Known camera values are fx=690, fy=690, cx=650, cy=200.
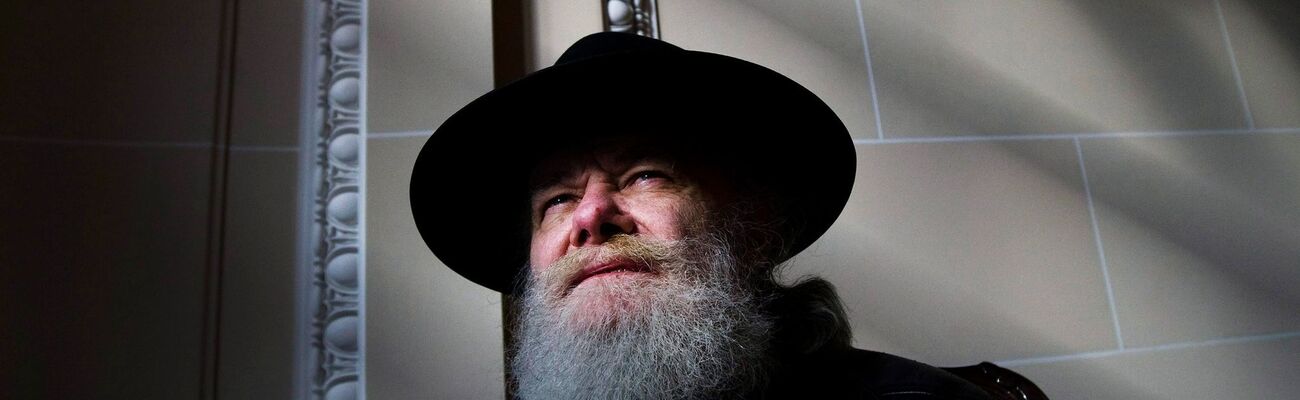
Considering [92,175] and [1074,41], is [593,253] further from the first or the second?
[1074,41]

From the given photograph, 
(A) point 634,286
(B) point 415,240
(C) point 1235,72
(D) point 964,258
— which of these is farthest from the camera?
(C) point 1235,72

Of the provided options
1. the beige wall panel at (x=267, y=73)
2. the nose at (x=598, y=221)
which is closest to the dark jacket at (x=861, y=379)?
the nose at (x=598, y=221)

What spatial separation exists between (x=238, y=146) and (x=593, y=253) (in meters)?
0.46

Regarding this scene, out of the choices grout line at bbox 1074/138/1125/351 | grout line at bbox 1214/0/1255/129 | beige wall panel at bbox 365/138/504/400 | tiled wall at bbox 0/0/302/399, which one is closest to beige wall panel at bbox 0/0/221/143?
tiled wall at bbox 0/0/302/399

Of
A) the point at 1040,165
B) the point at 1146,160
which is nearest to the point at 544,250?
the point at 1040,165

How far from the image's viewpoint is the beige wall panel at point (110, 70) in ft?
0.57

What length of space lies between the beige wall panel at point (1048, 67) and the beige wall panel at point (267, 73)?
0.98 metres

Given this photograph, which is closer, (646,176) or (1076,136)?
(646,176)

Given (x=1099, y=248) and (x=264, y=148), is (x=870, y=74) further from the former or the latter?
(x=264, y=148)

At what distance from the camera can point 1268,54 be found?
4.75ft

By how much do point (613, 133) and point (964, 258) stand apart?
682mm

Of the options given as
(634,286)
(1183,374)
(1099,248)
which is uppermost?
→ (1099,248)

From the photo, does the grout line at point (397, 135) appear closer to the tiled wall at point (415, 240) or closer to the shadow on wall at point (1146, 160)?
the tiled wall at point (415, 240)

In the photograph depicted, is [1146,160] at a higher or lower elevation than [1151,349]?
higher
